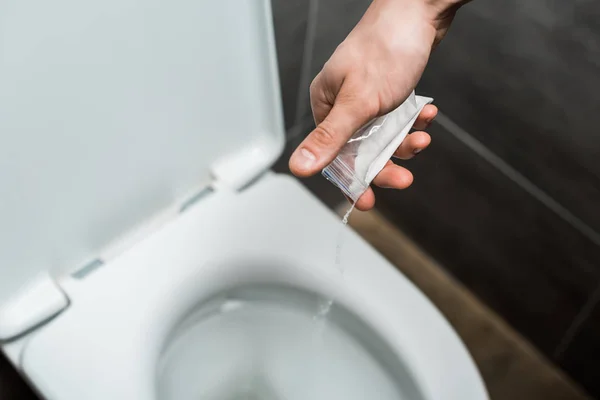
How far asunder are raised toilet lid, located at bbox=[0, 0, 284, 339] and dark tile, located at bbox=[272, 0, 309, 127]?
108 millimetres

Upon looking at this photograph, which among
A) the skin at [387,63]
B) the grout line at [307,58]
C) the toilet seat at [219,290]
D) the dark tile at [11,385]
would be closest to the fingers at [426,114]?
the skin at [387,63]

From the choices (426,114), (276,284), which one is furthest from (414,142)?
(276,284)

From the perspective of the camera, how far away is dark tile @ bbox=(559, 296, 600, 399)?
0.98m

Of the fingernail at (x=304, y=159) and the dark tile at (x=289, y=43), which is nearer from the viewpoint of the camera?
the fingernail at (x=304, y=159)

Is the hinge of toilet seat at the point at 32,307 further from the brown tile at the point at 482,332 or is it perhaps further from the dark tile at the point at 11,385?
the brown tile at the point at 482,332

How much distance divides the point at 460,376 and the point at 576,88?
1.19 feet

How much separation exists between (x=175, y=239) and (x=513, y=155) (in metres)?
0.48

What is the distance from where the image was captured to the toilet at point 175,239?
1.89 feet

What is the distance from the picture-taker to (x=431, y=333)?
71 cm

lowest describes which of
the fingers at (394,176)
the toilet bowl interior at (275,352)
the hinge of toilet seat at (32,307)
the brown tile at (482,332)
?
the brown tile at (482,332)

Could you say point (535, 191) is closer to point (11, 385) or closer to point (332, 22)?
point (332, 22)

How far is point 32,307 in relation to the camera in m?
0.67

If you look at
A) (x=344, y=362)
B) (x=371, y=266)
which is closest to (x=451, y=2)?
(x=371, y=266)

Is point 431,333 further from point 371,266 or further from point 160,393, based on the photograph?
point 160,393
